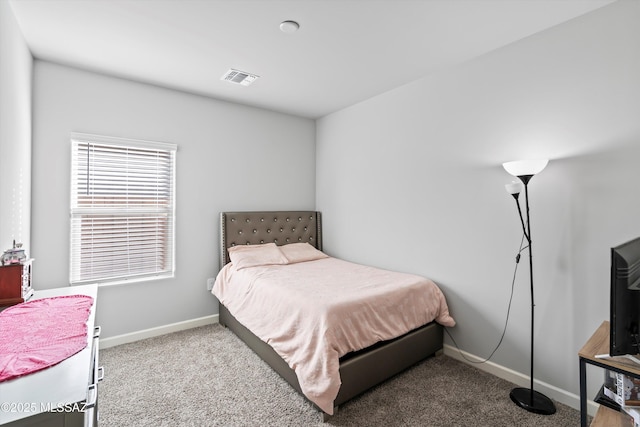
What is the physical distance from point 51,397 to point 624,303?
2.10m

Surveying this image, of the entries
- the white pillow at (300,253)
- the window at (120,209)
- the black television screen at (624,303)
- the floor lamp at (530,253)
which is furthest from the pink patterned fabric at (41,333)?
the floor lamp at (530,253)

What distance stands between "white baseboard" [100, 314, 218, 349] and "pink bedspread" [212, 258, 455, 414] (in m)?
0.45

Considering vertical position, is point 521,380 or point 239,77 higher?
point 239,77

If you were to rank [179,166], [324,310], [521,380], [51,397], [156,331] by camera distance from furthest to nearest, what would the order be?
[179,166], [156,331], [521,380], [324,310], [51,397]

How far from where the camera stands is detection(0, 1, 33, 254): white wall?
1.77m

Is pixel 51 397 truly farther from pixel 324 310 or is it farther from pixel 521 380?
pixel 521 380

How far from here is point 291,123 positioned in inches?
161

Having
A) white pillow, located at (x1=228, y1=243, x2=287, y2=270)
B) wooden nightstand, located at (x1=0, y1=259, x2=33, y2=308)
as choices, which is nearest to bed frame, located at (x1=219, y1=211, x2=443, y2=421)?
white pillow, located at (x1=228, y1=243, x2=287, y2=270)

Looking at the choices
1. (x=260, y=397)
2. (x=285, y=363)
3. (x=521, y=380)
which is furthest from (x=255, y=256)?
(x=521, y=380)

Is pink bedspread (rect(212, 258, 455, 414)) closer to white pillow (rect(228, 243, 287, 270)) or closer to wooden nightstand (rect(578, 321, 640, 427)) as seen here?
white pillow (rect(228, 243, 287, 270))

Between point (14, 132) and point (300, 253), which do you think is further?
point (300, 253)

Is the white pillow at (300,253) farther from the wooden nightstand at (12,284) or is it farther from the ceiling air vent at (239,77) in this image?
the wooden nightstand at (12,284)

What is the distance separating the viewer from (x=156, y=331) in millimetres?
3082

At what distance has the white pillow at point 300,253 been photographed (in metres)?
3.58
